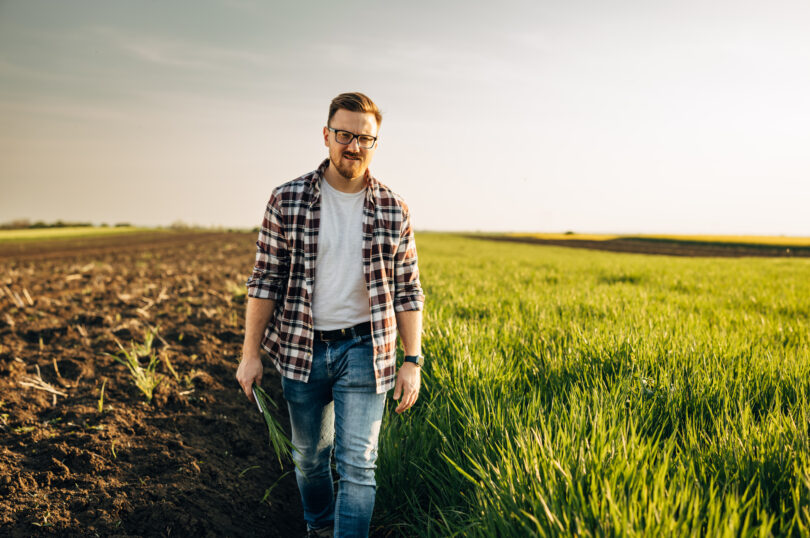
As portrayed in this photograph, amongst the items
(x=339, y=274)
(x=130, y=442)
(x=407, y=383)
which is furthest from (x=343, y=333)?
(x=130, y=442)

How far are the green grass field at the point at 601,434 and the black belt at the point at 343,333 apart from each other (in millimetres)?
810

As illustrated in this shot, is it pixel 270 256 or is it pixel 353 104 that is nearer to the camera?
pixel 353 104

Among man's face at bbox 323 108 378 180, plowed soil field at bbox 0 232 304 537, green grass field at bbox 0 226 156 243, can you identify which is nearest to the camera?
man's face at bbox 323 108 378 180

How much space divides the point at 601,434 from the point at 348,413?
1.19m

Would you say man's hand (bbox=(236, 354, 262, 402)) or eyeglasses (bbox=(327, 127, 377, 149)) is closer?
eyeglasses (bbox=(327, 127, 377, 149))

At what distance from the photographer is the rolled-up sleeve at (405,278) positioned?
8.48 feet

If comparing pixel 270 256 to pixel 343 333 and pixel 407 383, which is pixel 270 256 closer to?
pixel 343 333

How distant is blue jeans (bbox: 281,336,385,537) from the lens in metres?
2.40

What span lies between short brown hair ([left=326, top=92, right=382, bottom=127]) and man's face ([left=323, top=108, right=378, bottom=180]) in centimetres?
2

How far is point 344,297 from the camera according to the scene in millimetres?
2475

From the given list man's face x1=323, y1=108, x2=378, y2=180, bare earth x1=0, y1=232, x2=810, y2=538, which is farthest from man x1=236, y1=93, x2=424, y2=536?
bare earth x1=0, y1=232, x2=810, y2=538

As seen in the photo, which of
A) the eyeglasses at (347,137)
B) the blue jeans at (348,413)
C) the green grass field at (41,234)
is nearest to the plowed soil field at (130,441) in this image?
the blue jeans at (348,413)

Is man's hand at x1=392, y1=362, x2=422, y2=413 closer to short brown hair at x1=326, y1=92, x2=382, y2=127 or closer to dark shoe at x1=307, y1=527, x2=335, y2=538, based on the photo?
dark shoe at x1=307, y1=527, x2=335, y2=538

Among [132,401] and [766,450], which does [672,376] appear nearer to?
[766,450]
